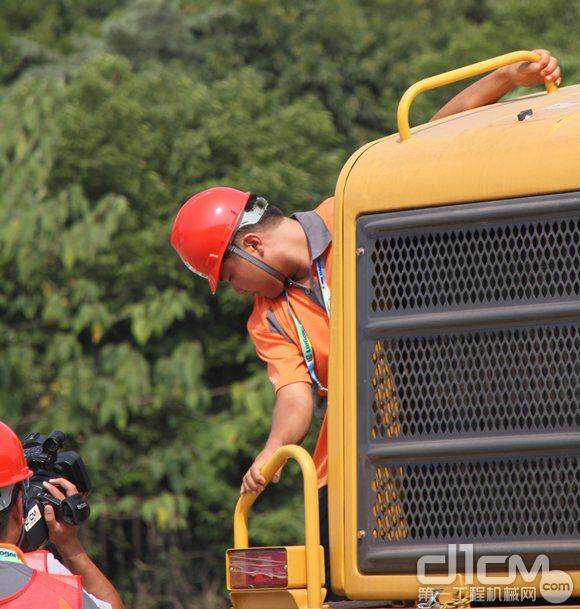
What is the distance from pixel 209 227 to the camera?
438cm

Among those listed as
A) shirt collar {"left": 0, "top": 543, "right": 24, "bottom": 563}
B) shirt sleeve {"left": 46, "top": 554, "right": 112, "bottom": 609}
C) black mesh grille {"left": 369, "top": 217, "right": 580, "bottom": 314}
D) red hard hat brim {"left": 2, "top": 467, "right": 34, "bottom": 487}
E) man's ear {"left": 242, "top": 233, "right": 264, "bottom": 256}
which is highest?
man's ear {"left": 242, "top": 233, "right": 264, "bottom": 256}

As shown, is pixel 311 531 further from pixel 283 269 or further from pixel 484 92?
pixel 484 92

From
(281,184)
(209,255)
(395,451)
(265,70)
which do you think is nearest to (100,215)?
(281,184)

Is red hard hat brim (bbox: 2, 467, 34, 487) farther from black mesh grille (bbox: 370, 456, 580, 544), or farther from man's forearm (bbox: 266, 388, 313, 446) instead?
black mesh grille (bbox: 370, 456, 580, 544)

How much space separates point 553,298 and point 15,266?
7.60 m

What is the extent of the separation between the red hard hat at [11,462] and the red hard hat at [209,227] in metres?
0.83

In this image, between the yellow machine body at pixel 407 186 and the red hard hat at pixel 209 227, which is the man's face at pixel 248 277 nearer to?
the red hard hat at pixel 209 227

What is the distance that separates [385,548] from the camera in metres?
3.85

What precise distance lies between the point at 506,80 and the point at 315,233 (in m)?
0.84

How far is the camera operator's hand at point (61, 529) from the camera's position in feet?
14.0

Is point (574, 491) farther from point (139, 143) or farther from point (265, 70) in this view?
point (265, 70)

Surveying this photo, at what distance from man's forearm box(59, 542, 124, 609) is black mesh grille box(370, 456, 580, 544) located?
92 centimetres

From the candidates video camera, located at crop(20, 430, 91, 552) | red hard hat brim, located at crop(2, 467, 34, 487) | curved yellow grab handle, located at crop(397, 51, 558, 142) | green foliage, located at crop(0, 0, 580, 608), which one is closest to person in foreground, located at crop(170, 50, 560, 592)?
curved yellow grab handle, located at crop(397, 51, 558, 142)

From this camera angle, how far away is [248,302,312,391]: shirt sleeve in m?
4.38
